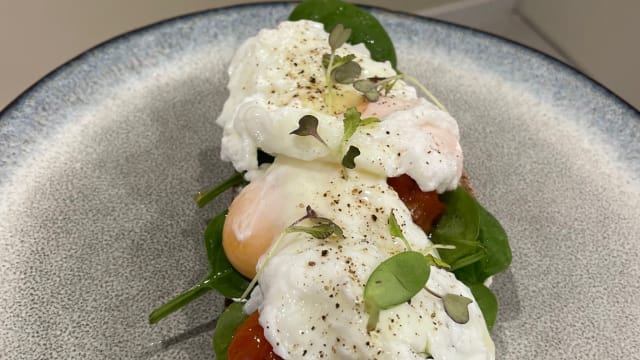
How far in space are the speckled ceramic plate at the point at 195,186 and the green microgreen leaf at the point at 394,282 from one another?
0.60m

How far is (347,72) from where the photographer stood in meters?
1.87

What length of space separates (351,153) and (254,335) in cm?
48

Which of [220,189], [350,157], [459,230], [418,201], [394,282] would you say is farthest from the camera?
[220,189]

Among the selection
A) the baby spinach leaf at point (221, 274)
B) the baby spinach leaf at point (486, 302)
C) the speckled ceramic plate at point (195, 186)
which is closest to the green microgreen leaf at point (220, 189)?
the speckled ceramic plate at point (195, 186)

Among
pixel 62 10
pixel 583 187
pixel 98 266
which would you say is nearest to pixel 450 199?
pixel 583 187

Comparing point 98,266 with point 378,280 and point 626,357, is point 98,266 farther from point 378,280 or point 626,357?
point 626,357

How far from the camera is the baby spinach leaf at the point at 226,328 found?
5.50 ft

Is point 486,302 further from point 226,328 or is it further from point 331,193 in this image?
point 226,328

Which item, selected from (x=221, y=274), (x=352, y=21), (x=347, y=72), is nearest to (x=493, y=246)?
(x=347, y=72)

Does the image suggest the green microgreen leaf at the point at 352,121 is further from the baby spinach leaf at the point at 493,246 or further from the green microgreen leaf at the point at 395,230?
the baby spinach leaf at the point at 493,246

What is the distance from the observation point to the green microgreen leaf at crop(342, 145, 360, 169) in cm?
160

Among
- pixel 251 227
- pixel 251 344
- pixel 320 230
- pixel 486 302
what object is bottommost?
pixel 486 302

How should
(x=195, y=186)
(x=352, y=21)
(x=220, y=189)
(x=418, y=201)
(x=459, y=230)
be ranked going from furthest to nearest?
(x=352, y=21), (x=195, y=186), (x=220, y=189), (x=459, y=230), (x=418, y=201)

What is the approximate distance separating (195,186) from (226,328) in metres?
0.66
